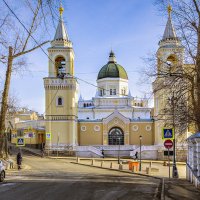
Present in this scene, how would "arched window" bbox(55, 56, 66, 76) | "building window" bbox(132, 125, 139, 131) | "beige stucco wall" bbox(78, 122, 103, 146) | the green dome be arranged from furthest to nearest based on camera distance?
the green dome
"building window" bbox(132, 125, 139, 131)
"beige stucco wall" bbox(78, 122, 103, 146)
"arched window" bbox(55, 56, 66, 76)

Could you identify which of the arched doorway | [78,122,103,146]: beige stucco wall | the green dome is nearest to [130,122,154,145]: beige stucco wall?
the arched doorway

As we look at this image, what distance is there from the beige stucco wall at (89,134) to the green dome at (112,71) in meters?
14.9

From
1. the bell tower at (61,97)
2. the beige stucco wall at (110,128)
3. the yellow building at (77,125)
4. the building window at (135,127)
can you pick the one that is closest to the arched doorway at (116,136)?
the yellow building at (77,125)

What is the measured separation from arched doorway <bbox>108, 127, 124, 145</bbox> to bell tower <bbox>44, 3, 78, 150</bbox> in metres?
5.59

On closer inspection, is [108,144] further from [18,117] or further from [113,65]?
[18,117]

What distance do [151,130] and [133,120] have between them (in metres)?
3.09

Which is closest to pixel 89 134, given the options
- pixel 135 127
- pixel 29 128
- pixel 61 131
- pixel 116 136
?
pixel 116 136

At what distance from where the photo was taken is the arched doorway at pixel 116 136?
61438 millimetres

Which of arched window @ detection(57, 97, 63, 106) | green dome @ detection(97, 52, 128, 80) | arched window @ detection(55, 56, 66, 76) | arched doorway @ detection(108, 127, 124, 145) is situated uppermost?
green dome @ detection(97, 52, 128, 80)

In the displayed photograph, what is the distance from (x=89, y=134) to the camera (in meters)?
61.5

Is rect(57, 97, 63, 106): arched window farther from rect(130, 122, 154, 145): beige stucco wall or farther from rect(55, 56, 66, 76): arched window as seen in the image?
rect(130, 122, 154, 145): beige stucco wall

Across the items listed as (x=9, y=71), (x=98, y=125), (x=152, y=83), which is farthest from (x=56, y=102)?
(x=152, y=83)

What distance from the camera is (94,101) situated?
240 ft

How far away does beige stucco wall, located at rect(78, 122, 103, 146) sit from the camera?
6122cm
